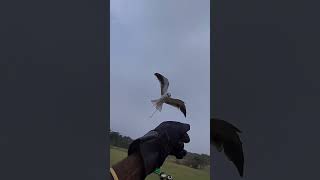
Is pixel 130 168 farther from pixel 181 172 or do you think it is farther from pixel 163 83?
pixel 163 83

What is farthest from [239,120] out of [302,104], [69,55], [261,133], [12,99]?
[12,99]

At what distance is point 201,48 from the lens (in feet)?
16.3

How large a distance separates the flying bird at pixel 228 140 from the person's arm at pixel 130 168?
0.78 meters

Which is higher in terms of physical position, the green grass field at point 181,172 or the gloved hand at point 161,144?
the gloved hand at point 161,144

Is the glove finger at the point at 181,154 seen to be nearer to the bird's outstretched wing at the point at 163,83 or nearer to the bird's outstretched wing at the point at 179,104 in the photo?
the bird's outstretched wing at the point at 179,104

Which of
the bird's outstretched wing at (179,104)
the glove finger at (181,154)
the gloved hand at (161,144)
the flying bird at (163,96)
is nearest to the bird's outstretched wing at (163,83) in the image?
the flying bird at (163,96)

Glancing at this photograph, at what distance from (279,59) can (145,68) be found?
1369 mm

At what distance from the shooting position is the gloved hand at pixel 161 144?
15.9ft

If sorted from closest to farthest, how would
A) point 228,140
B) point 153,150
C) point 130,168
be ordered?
point 130,168 < point 153,150 < point 228,140

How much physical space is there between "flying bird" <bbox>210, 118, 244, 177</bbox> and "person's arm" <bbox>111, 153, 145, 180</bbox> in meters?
0.78

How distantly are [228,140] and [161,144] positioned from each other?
0.68 metres

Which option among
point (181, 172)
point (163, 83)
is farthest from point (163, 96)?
point (181, 172)

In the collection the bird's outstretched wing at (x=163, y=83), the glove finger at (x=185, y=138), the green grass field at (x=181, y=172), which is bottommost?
the green grass field at (x=181, y=172)

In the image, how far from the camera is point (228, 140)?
503cm
